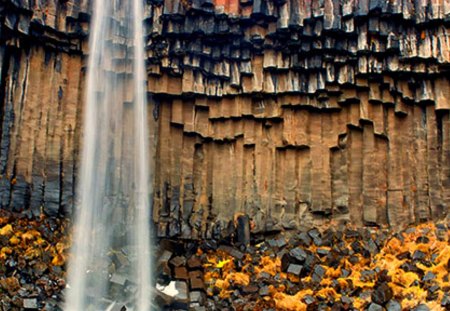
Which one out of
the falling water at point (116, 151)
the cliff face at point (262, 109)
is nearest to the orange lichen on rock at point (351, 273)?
the cliff face at point (262, 109)

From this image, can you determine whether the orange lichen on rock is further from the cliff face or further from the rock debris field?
the cliff face

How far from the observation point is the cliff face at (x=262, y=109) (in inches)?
661

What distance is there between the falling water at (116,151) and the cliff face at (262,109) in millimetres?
325

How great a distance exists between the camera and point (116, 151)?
17.8 m

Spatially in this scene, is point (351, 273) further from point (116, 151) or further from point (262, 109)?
point (116, 151)

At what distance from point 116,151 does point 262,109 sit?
384cm

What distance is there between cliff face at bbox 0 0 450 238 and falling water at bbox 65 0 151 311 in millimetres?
325

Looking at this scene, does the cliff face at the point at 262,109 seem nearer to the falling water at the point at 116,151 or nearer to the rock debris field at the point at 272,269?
the falling water at the point at 116,151

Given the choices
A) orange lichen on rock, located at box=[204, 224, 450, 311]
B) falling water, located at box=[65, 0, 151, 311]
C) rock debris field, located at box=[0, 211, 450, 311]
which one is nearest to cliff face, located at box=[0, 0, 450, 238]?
falling water, located at box=[65, 0, 151, 311]

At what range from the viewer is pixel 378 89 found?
57.6ft

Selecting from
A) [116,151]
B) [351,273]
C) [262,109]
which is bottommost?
[351,273]

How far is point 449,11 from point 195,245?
8.16 meters

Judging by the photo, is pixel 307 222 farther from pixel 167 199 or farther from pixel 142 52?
pixel 142 52

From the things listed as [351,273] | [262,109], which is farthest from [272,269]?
[262,109]
